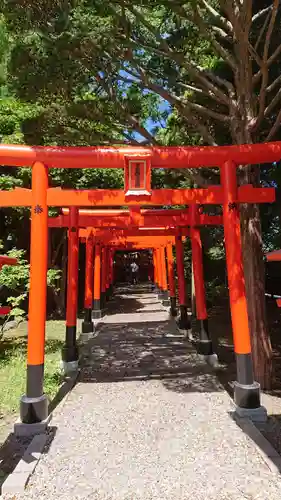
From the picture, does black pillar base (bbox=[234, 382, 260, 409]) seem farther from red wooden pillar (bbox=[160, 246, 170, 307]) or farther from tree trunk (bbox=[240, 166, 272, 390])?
red wooden pillar (bbox=[160, 246, 170, 307])

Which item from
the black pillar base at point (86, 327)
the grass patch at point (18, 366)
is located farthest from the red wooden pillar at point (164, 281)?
the black pillar base at point (86, 327)

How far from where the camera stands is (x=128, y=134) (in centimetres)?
770

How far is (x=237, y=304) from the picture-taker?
5.25m

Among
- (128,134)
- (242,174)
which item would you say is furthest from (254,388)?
(128,134)

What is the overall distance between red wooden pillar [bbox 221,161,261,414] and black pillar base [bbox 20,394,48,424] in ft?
8.29

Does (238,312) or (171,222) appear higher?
(171,222)

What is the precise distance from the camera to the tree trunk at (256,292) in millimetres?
6266

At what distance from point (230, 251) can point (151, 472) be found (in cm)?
292

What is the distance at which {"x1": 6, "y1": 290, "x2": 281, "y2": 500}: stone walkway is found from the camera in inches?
138

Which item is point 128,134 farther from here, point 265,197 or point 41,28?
point 265,197

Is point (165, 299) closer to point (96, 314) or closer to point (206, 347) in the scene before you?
point (96, 314)

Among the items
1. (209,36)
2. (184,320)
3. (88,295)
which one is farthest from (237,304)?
(88,295)

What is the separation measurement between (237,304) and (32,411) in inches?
117

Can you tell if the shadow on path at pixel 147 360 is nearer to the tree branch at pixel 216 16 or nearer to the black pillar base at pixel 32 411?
the black pillar base at pixel 32 411
